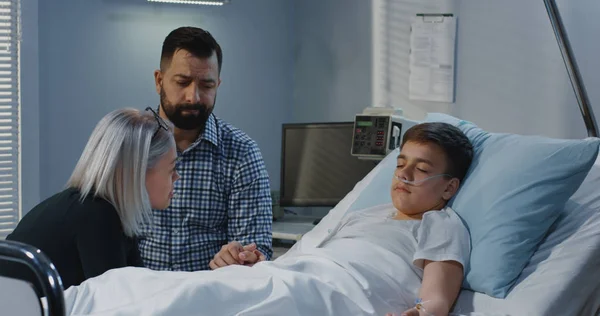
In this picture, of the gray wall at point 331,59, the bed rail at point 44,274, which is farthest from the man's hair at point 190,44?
the bed rail at point 44,274

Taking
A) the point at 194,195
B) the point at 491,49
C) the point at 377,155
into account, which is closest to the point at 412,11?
the point at 491,49

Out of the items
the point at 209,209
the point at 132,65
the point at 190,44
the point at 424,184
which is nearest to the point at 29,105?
the point at 132,65

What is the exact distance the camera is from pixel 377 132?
3096mm

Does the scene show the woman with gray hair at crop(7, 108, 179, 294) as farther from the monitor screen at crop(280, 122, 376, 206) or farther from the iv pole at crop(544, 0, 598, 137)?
the monitor screen at crop(280, 122, 376, 206)

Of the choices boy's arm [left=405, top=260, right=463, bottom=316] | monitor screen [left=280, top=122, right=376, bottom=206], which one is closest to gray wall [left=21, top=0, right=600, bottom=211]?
monitor screen [left=280, top=122, right=376, bottom=206]

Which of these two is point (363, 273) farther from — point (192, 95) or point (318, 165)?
point (318, 165)

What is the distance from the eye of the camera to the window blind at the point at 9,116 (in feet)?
10.5

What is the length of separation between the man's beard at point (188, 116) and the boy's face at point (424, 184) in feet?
2.23

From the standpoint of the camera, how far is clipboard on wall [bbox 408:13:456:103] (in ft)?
10.8

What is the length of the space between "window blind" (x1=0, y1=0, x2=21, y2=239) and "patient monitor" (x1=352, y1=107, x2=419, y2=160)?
1.34m

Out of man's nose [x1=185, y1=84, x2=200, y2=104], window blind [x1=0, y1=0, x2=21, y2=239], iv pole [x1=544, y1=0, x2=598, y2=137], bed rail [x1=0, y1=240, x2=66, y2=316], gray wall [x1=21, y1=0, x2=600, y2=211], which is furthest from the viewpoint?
window blind [x1=0, y1=0, x2=21, y2=239]

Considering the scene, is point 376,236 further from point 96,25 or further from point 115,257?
point 96,25

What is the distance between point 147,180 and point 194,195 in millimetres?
502

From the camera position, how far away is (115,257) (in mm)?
1903
